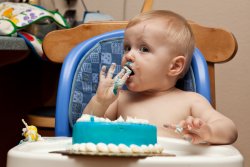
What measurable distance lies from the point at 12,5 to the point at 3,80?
34 cm

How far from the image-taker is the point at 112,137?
80 centimetres

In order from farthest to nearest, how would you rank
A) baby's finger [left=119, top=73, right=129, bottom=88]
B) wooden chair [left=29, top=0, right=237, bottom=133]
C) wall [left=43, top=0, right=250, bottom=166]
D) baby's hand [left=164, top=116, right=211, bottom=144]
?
1. wall [left=43, top=0, right=250, bottom=166]
2. wooden chair [left=29, top=0, right=237, bottom=133]
3. baby's finger [left=119, top=73, right=129, bottom=88]
4. baby's hand [left=164, top=116, right=211, bottom=144]

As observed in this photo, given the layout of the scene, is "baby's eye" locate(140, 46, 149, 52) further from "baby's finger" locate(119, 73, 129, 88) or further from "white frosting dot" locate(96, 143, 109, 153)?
"white frosting dot" locate(96, 143, 109, 153)

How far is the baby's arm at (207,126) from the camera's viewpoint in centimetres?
92

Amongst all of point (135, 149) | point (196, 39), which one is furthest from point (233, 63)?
point (135, 149)

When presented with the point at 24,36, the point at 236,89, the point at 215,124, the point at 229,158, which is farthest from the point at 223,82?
the point at 229,158

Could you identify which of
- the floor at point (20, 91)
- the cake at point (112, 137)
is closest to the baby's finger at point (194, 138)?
the cake at point (112, 137)

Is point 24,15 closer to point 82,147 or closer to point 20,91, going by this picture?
point 20,91

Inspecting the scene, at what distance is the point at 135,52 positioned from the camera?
4.00 feet

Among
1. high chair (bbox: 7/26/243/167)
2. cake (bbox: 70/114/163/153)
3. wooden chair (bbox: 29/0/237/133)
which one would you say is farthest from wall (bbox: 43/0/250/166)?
cake (bbox: 70/114/163/153)

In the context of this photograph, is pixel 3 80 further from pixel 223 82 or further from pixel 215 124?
pixel 215 124

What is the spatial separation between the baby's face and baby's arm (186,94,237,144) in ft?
0.42

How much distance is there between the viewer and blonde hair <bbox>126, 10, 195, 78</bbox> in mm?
1246

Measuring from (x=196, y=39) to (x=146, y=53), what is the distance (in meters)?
0.26
